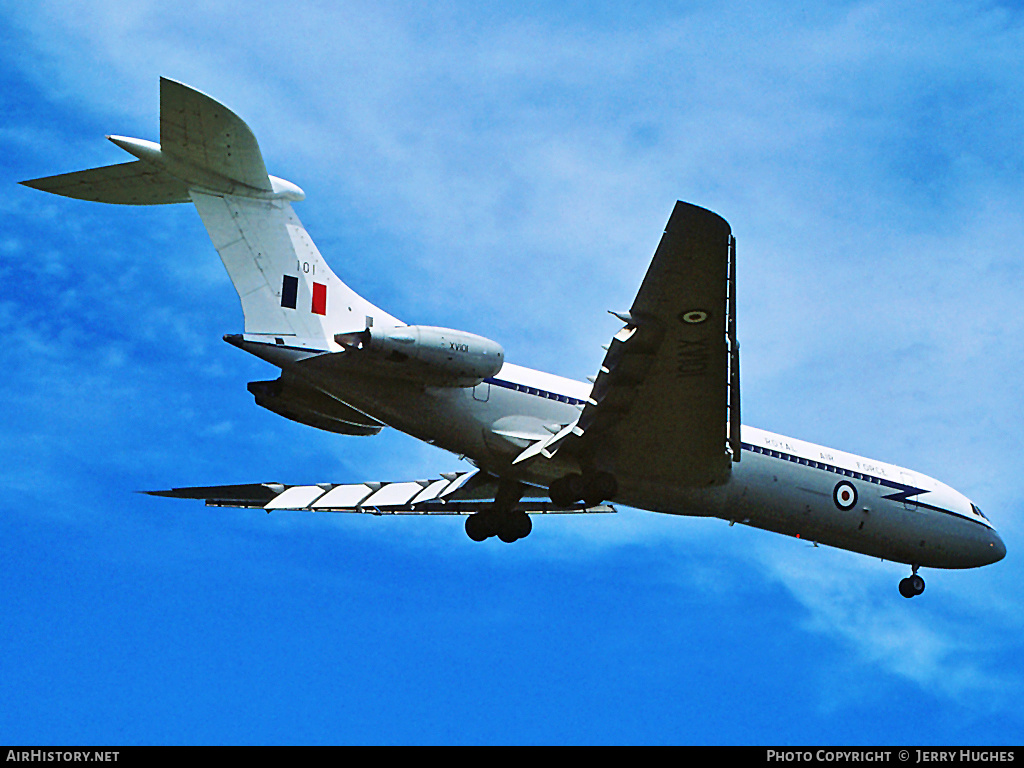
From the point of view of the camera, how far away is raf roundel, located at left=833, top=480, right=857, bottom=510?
23.8m

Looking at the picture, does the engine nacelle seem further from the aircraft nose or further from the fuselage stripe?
the aircraft nose

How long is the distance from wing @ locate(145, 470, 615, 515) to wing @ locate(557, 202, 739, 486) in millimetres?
4318

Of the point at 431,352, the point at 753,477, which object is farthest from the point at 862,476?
the point at 431,352

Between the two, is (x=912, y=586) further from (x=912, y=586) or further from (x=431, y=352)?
(x=431, y=352)

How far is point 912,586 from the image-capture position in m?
25.0

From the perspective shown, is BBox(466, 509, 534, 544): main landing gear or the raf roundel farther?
BBox(466, 509, 534, 544): main landing gear

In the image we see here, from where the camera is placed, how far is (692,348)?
1930cm

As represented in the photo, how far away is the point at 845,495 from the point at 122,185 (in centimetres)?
1552

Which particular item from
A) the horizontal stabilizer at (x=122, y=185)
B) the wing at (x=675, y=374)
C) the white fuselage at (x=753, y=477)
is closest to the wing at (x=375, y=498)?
the white fuselage at (x=753, y=477)

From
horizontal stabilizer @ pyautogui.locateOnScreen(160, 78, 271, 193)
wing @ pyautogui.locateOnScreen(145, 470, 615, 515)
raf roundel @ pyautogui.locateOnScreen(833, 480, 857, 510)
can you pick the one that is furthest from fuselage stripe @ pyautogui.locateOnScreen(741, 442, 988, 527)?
horizontal stabilizer @ pyautogui.locateOnScreen(160, 78, 271, 193)

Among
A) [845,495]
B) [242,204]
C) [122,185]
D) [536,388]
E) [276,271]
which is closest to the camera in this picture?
[122,185]

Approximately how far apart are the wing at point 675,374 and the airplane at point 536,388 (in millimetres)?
33
